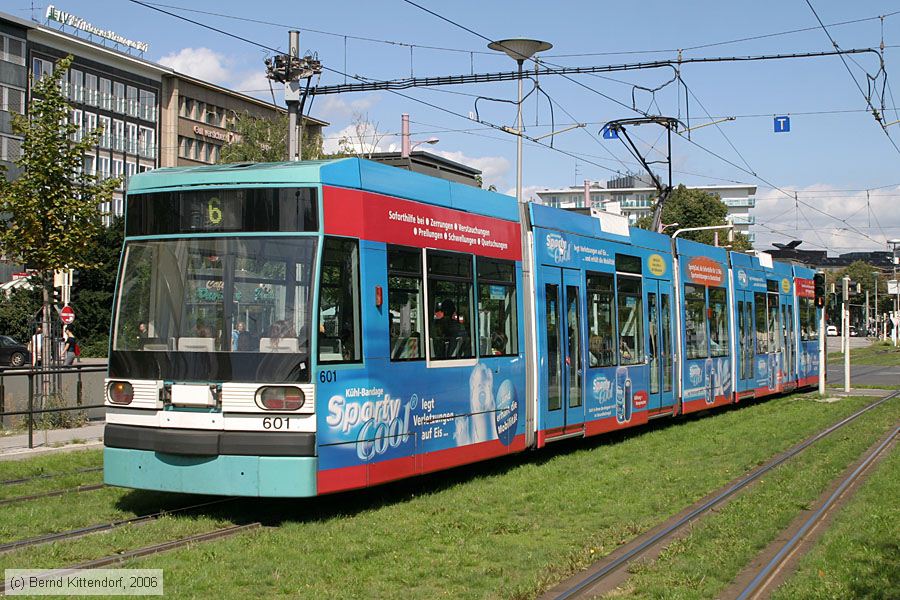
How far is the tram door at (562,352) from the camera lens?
46.5ft

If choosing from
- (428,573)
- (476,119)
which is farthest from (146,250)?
(476,119)

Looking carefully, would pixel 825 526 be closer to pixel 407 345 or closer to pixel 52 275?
pixel 407 345

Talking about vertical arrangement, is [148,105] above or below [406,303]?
above

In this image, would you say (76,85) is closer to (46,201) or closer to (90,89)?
(90,89)

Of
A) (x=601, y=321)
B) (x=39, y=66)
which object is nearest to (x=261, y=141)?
(x=39, y=66)

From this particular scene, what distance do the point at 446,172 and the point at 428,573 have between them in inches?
246

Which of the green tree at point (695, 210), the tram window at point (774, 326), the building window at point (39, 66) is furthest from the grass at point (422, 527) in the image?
the green tree at point (695, 210)

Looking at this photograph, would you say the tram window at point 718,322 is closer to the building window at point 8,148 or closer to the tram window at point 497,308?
the tram window at point 497,308

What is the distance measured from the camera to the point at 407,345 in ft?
35.9

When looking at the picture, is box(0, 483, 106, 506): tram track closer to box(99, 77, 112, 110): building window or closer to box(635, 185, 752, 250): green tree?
box(99, 77, 112, 110): building window

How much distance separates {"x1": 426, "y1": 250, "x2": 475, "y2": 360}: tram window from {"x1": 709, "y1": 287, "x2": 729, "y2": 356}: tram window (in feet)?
34.6

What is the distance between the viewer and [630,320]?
17297mm

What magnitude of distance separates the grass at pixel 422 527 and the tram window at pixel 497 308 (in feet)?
5.16

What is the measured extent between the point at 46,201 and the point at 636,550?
587 inches
